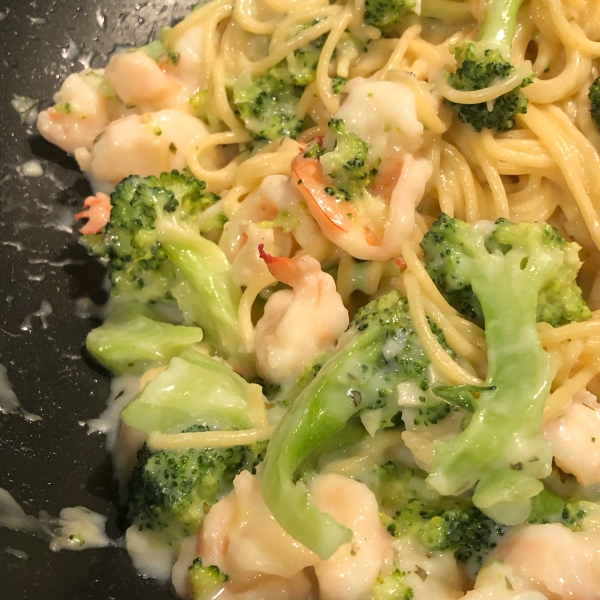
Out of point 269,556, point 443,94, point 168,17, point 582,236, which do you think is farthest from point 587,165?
point 168,17

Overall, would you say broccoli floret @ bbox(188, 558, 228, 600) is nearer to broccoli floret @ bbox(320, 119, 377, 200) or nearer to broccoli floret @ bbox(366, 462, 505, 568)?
broccoli floret @ bbox(366, 462, 505, 568)

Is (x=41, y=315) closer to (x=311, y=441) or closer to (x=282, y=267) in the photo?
(x=282, y=267)

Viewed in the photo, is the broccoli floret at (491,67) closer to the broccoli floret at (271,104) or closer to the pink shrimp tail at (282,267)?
the broccoli floret at (271,104)

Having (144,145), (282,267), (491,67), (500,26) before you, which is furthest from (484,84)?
(144,145)

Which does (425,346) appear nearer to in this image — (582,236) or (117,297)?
(582,236)

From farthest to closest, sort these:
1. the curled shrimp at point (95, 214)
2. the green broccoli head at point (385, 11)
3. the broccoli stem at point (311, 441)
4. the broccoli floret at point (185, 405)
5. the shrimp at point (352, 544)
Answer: the curled shrimp at point (95, 214)
the green broccoli head at point (385, 11)
the broccoli floret at point (185, 405)
the shrimp at point (352, 544)
the broccoli stem at point (311, 441)

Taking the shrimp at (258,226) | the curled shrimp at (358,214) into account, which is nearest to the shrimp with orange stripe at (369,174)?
the curled shrimp at (358,214)
